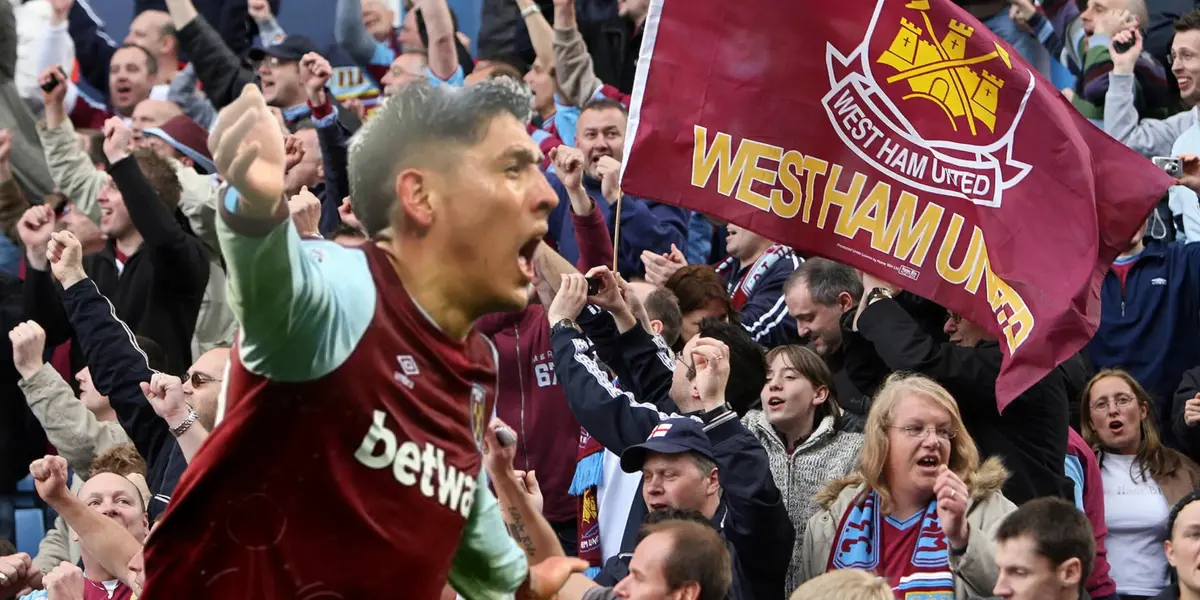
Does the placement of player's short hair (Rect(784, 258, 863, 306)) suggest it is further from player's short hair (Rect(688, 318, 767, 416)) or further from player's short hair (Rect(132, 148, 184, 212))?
player's short hair (Rect(132, 148, 184, 212))

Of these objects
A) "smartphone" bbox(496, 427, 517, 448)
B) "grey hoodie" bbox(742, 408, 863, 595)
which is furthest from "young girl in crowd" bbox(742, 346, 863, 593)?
"smartphone" bbox(496, 427, 517, 448)

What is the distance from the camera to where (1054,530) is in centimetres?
522

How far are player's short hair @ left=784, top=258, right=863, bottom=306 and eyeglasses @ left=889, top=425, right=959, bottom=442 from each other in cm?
145

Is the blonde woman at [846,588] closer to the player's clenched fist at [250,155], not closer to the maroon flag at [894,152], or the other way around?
the maroon flag at [894,152]

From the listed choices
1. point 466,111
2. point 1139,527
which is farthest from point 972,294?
point 466,111

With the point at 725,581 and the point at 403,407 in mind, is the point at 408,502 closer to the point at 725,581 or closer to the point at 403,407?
the point at 403,407

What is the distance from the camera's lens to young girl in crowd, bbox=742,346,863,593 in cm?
630

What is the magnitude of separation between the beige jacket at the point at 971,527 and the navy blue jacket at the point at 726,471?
0.47ft

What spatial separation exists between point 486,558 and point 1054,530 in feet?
7.24

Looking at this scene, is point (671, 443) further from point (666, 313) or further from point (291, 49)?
point (291, 49)

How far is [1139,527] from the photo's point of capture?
6828 millimetres

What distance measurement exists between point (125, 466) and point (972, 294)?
344cm

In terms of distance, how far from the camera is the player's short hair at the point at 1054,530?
17.1 ft

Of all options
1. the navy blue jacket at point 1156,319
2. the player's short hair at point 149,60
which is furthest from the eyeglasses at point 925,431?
the player's short hair at point 149,60
